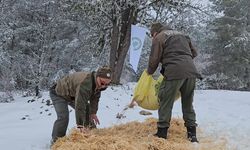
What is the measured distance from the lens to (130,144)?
4949 millimetres

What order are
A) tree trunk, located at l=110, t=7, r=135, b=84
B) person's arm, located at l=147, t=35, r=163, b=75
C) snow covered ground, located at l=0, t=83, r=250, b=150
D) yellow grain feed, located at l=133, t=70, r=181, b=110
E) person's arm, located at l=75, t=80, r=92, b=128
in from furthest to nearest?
1. tree trunk, located at l=110, t=7, r=135, b=84
2. yellow grain feed, located at l=133, t=70, r=181, b=110
3. snow covered ground, located at l=0, t=83, r=250, b=150
4. person's arm, located at l=147, t=35, r=163, b=75
5. person's arm, located at l=75, t=80, r=92, b=128

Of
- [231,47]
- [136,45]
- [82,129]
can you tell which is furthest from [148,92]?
[231,47]

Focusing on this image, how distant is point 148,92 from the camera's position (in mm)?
6422

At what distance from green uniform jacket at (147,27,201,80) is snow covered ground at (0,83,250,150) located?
1.10 m

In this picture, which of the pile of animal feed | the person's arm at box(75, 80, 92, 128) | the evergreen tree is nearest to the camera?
the pile of animal feed

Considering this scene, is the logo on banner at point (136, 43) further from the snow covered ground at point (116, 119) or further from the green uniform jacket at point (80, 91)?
the green uniform jacket at point (80, 91)

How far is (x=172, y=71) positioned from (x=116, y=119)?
2699mm

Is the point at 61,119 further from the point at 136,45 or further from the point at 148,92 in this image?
the point at 136,45

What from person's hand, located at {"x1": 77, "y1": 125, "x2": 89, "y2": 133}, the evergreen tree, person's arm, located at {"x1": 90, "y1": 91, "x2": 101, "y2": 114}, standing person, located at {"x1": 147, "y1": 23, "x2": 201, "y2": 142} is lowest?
the evergreen tree

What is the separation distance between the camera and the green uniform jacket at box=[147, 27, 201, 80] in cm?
573

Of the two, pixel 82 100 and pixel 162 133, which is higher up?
pixel 82 100

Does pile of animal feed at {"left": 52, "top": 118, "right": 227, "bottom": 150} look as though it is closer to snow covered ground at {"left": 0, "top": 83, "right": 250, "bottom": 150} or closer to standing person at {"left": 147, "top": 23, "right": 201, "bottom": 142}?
standing person at {"left": 147, "top": 23, "right": 201, "bottom": 142}

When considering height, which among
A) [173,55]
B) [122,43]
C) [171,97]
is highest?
[173,55]

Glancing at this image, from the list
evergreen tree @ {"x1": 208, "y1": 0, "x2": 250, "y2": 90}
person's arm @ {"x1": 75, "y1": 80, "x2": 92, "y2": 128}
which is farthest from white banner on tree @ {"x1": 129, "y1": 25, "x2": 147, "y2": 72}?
evergreen tree @ {"x1": 208, "y1": 0, "x2": 250, "y2": 90}
